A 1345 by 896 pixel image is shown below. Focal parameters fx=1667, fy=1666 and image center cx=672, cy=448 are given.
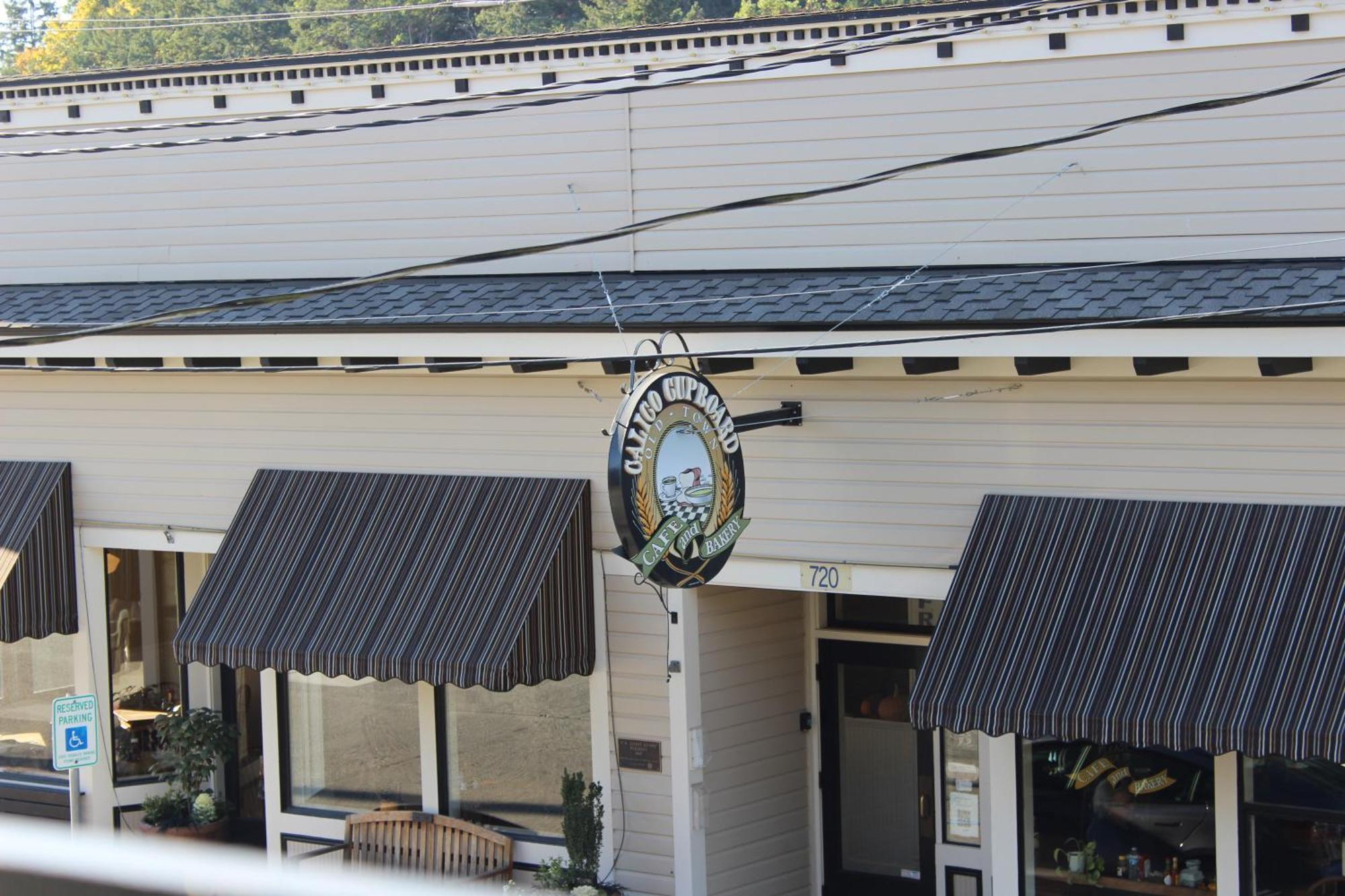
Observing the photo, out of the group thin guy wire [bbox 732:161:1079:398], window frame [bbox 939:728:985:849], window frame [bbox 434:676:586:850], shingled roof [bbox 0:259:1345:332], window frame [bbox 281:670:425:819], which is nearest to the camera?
shingled roof [bbox 0:259:1345:332]

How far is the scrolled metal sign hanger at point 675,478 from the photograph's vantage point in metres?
9.03

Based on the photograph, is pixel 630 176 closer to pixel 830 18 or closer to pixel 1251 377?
pixel 830 18

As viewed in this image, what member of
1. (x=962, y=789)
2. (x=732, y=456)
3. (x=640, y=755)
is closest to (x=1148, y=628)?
(x=732, y=456)

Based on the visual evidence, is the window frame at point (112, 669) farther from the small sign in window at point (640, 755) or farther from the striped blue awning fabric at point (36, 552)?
the small sign in window at point (640, 755)

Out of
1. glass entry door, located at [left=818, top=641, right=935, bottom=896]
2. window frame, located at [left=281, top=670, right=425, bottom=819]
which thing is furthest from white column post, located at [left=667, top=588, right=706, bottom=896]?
window frame, located at [left=281, top=670, right=425, bottom=819]

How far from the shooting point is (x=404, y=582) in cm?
1219

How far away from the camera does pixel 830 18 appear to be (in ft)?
38.6

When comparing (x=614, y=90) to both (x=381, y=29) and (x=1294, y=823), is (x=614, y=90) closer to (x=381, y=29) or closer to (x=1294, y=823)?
(x=1294, y=823)

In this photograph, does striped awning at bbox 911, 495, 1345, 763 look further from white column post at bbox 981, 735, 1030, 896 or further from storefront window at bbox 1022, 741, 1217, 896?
storefront window at bbox 1022, 741, 1217, 896

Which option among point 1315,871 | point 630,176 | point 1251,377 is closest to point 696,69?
point 630,176

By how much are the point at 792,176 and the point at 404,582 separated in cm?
405

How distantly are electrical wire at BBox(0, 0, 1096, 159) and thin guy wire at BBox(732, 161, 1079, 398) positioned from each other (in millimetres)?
1045

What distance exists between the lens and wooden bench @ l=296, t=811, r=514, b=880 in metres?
12.4

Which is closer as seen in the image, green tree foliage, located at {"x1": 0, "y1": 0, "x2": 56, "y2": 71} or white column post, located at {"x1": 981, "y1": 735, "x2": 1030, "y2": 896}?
white column post, located at {"x1": 981, "y1": 735, "x2": 1030, "y2": 896}
